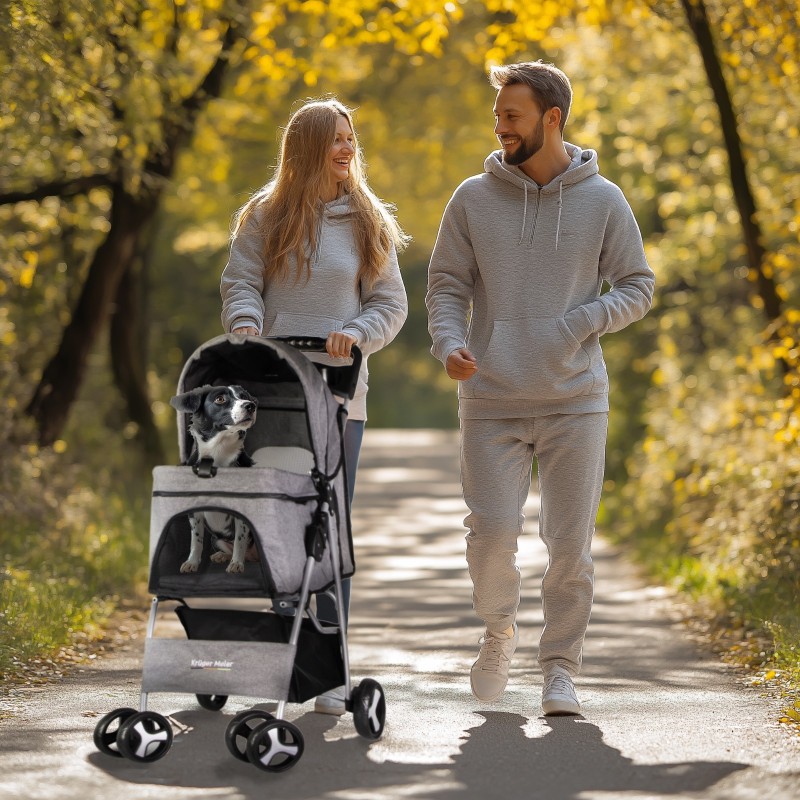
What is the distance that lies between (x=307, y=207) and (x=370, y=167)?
352 inches

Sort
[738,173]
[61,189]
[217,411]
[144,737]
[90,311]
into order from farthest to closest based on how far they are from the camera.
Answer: [90,311] < [61,189] < [738,173] < [217,411] < [144,737]

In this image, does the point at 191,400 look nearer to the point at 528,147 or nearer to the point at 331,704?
the point at 331,704

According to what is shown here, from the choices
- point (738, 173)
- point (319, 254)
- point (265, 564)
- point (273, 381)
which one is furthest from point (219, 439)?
point (738, 173)

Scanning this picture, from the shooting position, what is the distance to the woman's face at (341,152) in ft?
19.5

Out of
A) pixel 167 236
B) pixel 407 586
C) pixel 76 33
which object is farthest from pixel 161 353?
pixel 76 33

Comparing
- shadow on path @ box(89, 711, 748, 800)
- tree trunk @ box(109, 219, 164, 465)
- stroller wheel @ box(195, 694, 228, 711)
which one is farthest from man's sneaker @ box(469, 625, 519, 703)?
tree trunk @ box(109, 219, 164, 465)

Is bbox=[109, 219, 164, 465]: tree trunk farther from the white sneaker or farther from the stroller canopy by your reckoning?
the stroller canopy

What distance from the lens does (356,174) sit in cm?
611

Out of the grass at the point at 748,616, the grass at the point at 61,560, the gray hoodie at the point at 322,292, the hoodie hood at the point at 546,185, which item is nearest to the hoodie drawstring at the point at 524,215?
the hoodie hood at the point at 546,185

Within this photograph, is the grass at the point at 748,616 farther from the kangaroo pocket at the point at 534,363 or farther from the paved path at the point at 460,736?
the kangaroo pocket at the point at 534,363

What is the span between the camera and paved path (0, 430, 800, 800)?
4809 millimetres

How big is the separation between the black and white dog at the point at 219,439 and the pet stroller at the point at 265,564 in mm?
53

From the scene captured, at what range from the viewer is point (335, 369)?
5578 millimetres

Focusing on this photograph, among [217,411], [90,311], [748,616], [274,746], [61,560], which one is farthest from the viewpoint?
[90,311]
